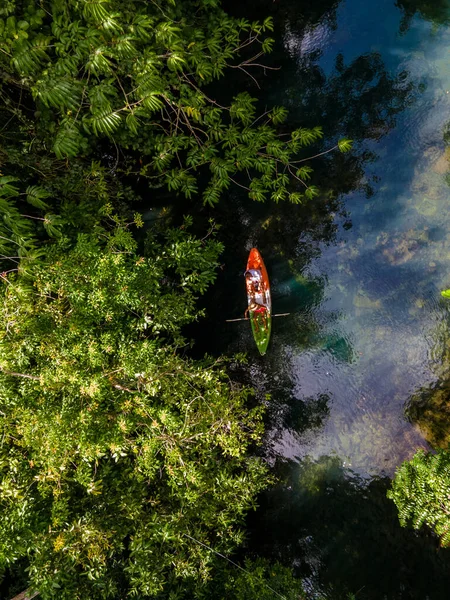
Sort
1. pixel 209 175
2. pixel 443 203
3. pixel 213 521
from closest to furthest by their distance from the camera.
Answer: pixel 213 521
pixel 443 203
pixel 209 175

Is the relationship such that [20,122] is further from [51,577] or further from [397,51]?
[397,51]

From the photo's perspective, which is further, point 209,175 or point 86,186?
point 209,175

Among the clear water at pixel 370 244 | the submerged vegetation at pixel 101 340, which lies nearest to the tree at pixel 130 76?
the submerged vegetation at pixel 101 340

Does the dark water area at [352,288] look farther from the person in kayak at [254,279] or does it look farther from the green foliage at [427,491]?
the green foliage at [427,491]

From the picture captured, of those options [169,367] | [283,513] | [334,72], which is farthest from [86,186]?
[283,513]

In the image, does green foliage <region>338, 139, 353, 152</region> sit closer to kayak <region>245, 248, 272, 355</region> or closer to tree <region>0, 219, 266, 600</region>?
kayak <region>245, 248, 272, 355</region>

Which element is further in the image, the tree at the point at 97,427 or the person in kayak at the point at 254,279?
the person in kayak at the point at 254,279
